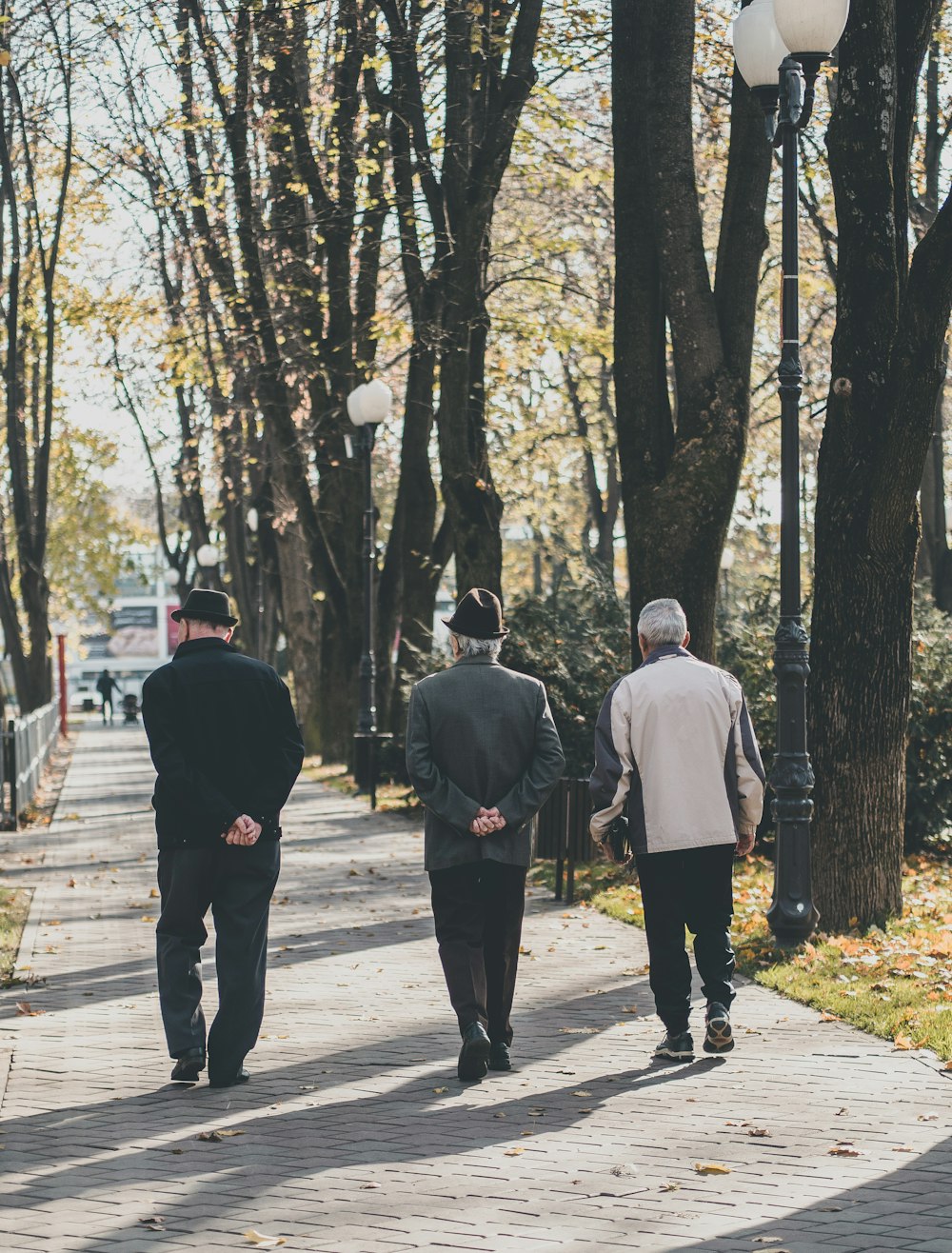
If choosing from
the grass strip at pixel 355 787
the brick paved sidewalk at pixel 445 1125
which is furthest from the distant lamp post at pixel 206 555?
the brick paved sidewalk at pixel 445 1125

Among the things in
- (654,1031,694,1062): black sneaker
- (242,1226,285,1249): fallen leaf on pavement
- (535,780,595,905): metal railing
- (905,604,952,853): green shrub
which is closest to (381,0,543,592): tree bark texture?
(905,604,952,853): green shrub

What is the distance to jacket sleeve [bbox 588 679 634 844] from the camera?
7.36m

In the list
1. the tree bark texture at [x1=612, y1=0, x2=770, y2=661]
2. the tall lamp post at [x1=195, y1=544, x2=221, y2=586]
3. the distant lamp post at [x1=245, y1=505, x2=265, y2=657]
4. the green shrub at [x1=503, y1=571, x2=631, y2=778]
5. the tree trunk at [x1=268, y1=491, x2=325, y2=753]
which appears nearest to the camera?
the tree bark texture at [x1=612, y1=0, x2=770, y2=661]

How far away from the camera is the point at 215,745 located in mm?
6953

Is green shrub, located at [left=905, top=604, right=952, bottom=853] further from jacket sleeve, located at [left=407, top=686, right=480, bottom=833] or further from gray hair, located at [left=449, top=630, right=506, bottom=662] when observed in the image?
jacket sleeve, located at [left=407, top=686, right=480, bottom=833]

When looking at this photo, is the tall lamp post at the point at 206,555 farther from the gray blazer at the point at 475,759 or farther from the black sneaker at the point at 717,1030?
the black sneaker at the point at 717,1030

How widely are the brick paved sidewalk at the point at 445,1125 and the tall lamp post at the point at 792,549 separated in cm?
94

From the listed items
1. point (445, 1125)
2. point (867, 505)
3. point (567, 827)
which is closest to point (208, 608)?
point (445, 1125)

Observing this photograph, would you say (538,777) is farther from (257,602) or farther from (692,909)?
(257,602)

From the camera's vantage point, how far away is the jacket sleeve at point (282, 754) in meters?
7.00

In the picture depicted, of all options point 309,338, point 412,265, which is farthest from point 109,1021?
point 309,338

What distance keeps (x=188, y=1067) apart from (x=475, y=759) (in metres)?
1.67

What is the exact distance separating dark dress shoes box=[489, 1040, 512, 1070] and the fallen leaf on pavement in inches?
89.8

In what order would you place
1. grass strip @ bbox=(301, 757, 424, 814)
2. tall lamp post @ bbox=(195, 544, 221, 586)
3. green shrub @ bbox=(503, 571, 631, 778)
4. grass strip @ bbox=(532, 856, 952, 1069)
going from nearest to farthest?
grass strip @ bbox=(532, 856, 952, 1069)
green shrub @ bbox=(503, 571, 631, 778)
grass strip @ bbox=(301, 757, 424, 814)
tall lamp post @ bbox=(195, 544, 221, 586)
